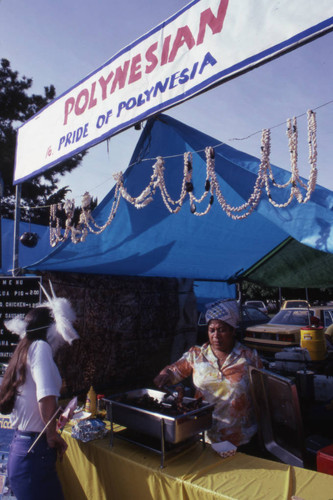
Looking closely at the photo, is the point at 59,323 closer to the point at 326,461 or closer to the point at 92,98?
the point at 326,461

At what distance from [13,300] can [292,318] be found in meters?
7.30

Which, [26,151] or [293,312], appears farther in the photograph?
[293,312]

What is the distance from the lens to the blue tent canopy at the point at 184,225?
293cm

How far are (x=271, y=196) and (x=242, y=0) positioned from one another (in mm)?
1395

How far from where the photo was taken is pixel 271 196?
2904mm

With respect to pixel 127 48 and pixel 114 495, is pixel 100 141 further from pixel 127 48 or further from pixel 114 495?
pixel 114 495

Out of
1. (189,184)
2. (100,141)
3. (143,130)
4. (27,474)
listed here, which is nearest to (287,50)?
(189,184)

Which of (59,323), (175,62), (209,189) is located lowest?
(59,323)

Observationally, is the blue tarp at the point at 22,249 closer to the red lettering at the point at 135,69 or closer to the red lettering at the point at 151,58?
the red lettering at the point at 135,69

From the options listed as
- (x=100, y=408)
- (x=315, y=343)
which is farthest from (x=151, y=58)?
(x=315, y=343)

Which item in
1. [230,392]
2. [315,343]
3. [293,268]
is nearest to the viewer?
[230,392]

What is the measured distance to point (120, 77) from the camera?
318cm

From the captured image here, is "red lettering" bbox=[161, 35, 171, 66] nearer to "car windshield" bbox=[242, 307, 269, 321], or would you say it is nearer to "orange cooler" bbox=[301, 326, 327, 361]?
"orange cooler" bbox=[301, 326, 327, 361]

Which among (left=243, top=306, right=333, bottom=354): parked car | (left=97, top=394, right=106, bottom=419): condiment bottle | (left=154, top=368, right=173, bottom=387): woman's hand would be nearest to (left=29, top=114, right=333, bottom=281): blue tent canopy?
(left=154, top=368, right=173, bottom=387): woman's hand
